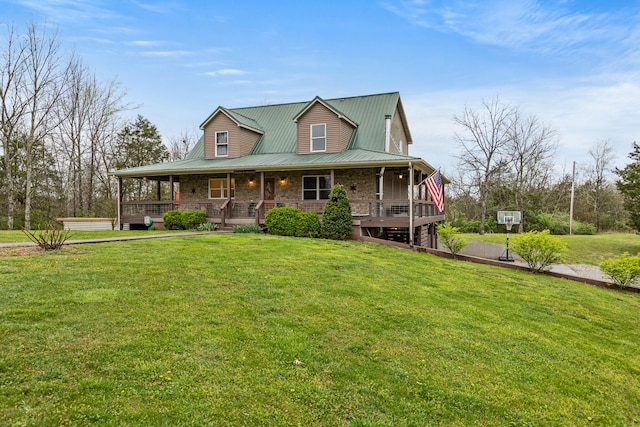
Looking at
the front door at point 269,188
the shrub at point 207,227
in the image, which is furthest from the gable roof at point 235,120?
the shrub at point 207,227

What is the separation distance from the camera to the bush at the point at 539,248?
37.5 feet

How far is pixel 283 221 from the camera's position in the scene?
576 inches

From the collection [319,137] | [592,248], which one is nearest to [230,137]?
[319,137]

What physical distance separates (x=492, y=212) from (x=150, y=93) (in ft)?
109

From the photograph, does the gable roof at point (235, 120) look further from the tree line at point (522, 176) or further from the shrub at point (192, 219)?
the tree line at point (522, 176)

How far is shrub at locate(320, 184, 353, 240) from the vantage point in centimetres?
1412

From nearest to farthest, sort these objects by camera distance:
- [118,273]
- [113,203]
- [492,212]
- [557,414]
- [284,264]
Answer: [557,414]
[118,273]
[284,264]
[113,203]
[492,212]

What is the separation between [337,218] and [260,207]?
4.05 m

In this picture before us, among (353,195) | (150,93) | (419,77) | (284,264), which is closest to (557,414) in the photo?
(284,264)

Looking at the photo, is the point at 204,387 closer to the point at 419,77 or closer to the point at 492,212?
the point at 419,77

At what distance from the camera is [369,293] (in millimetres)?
6375

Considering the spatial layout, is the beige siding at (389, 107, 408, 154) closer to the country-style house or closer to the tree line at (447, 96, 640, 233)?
the country-style house

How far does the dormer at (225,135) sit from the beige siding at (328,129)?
3539 millimetres

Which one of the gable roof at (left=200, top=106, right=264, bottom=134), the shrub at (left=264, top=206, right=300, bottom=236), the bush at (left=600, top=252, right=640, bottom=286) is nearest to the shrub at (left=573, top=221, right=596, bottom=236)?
the bush at (left=600, top=252, right=640, bottom=286)
